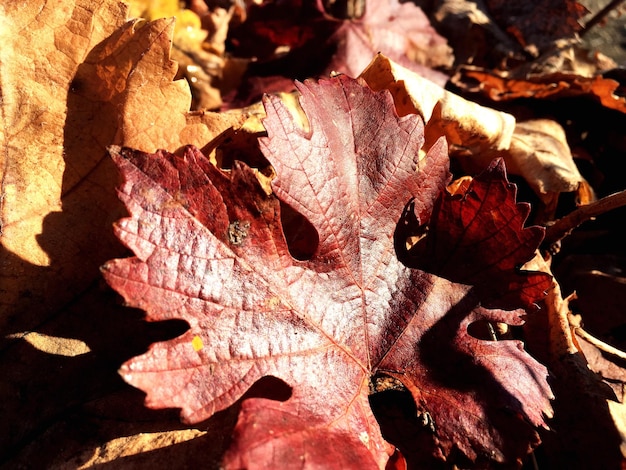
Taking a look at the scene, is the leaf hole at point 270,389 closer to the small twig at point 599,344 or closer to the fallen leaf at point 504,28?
the small twig at point 599,344

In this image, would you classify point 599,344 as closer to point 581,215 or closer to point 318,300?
point 581,215

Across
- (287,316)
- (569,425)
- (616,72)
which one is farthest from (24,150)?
(616,72)

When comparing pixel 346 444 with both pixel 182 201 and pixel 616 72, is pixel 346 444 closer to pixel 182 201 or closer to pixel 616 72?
pixel 182 201

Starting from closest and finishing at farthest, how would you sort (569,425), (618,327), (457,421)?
(457,421), (569,425), (618,327)

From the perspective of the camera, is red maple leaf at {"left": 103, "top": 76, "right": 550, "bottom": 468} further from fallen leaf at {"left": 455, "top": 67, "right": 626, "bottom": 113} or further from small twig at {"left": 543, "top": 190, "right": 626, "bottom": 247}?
fallen leaf at {"left": 455, "top": 67, "right": 626, "bottom": 113}

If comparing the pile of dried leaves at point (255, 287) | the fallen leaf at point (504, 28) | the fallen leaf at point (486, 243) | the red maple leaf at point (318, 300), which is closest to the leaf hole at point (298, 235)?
the pile of dried leaves at point (255, 287)

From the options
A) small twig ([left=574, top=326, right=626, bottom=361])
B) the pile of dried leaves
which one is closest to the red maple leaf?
the pile of dried leaves
